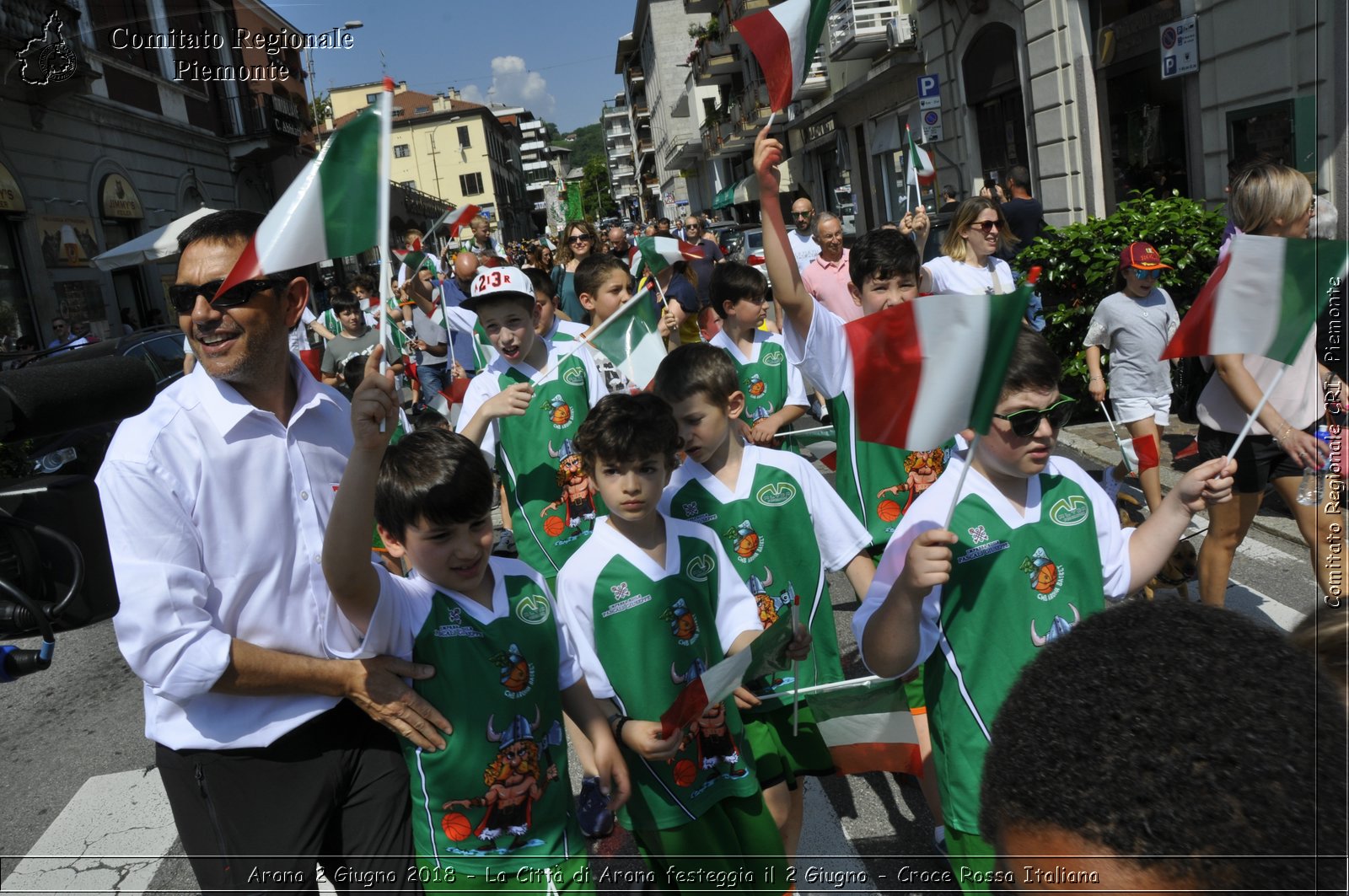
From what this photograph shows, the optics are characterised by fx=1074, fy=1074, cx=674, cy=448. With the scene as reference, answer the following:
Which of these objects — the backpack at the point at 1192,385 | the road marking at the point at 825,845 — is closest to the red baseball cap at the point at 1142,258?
the backpack at the point at 1192,385

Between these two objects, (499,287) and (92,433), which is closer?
(499,287)

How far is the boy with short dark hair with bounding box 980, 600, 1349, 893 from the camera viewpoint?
902 millimetres

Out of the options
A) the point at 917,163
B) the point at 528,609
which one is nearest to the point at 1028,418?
the point at 528,609

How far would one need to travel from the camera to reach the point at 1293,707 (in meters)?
0.96

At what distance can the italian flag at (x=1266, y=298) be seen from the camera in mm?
2516

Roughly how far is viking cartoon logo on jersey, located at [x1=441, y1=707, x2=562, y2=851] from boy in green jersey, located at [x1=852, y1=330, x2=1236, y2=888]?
2.78 feet

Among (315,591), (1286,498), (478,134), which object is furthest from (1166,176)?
(478,134)

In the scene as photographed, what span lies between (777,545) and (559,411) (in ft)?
5.70

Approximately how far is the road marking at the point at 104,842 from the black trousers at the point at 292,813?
5.88ft

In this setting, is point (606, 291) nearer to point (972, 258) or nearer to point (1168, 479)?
point (972, 258)

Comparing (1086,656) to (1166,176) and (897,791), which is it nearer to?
(897,791)

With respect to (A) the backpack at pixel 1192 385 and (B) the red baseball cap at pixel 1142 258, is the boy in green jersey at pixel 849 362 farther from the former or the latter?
(B) the red baseball cap at pixel 1142 258

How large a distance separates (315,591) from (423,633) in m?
0.29

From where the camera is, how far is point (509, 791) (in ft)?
8.42
